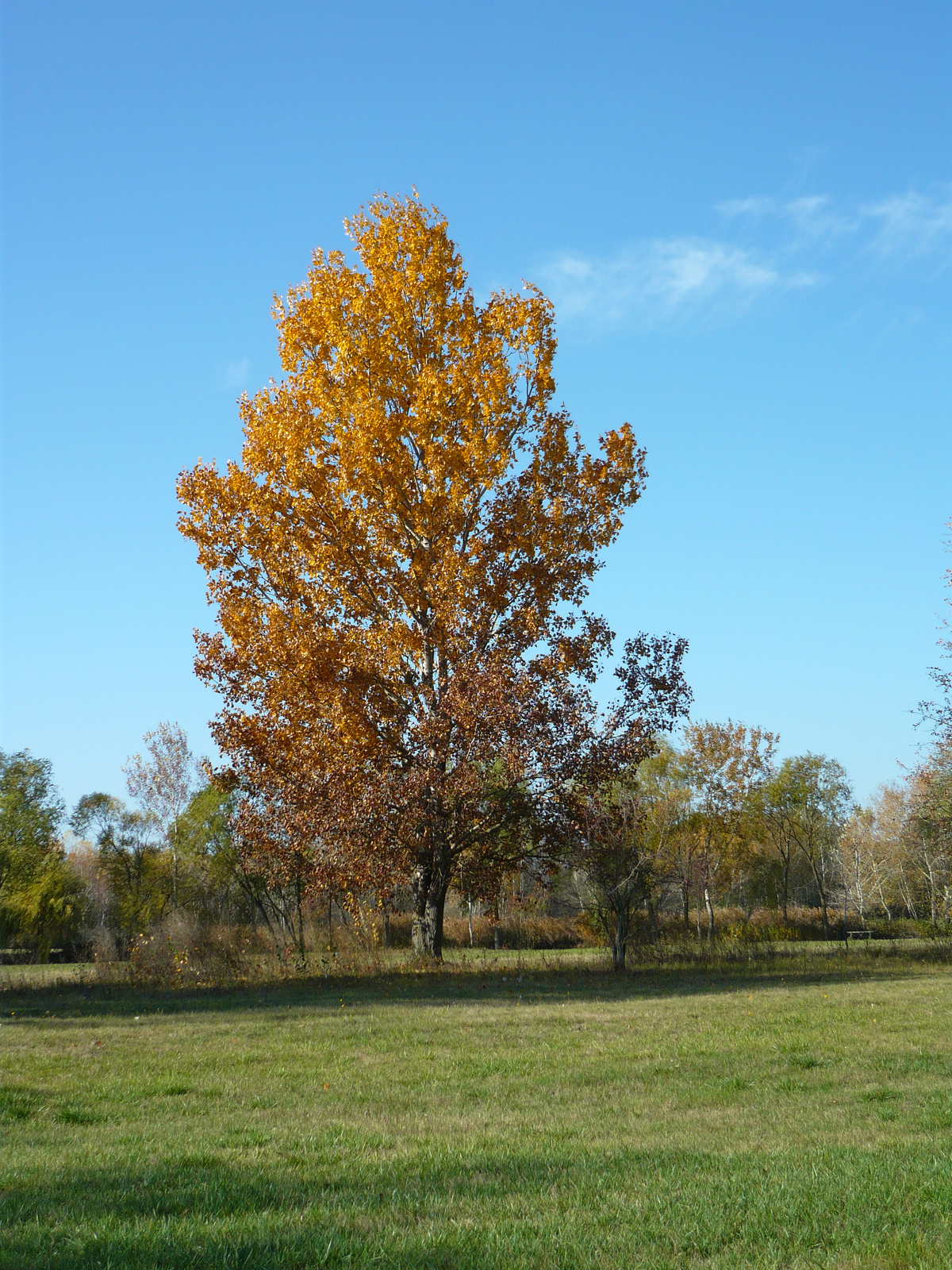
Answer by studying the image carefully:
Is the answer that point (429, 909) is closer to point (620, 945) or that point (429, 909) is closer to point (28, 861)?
point (620, 945)

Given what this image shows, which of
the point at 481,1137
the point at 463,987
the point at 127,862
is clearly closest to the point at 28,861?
the point at 127,862

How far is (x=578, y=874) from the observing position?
65.5ft

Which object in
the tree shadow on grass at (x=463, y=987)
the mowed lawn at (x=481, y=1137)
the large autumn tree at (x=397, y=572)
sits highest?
the large autumn tree at (x=397, y=572)

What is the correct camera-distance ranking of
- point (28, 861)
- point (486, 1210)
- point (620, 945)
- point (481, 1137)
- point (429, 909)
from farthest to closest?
point (28, 861) → point (429, 909) → point (620, 945) → point (481, 1137) → point (486, 1210)

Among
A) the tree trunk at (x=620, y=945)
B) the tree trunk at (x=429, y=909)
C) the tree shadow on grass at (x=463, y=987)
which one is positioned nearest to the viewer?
the tree shadow on grass at (x=463, y=987)

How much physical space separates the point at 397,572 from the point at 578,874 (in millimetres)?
7734

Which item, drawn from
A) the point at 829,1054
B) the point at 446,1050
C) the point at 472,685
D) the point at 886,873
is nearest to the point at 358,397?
the point at 472,685

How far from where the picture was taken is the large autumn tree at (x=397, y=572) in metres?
15.6

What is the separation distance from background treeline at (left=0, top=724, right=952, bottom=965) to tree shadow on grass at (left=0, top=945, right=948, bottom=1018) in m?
1.34

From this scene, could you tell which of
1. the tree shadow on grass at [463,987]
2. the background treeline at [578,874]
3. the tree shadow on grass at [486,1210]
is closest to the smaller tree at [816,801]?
the background treeline at [578,874]

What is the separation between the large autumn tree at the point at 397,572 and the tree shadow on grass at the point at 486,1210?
33.2 ft

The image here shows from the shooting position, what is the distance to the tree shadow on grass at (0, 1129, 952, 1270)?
358cm

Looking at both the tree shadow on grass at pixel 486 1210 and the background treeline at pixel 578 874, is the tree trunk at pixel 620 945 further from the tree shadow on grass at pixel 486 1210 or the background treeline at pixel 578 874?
the tree shadow on grass at pixel 486 1210

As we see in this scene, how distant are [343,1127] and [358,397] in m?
13.1
